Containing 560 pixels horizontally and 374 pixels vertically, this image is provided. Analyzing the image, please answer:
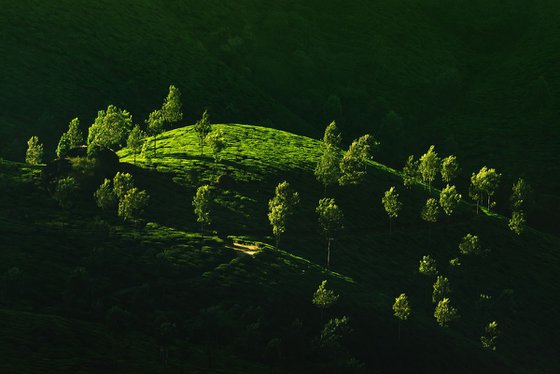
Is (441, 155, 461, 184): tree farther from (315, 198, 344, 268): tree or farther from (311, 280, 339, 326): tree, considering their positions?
(311, 280, 339, 326): tree

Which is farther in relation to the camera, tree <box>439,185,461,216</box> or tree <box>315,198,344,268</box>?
tree <box>439,185,461,216</box>

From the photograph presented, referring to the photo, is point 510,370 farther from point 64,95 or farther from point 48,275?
point 64,95

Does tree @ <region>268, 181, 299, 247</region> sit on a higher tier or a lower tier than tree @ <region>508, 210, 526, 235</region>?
lower

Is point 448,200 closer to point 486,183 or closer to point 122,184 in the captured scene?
point 486,183

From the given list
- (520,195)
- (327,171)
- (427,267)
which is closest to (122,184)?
(327,171)

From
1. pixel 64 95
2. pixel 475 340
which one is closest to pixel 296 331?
pixel 475 340

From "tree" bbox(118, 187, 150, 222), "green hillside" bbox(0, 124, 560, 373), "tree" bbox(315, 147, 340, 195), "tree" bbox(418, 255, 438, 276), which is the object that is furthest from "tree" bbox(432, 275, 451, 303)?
"tree" bbox(118, 187, 150, 222)
